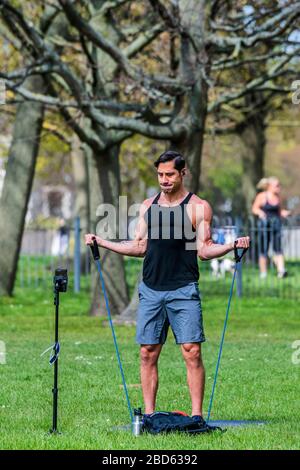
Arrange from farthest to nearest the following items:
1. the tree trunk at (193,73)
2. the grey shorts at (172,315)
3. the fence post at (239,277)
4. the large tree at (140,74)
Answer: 1. the fence post at (239,277)
2. the tree trunk at (193,73)
3. the large tree at (140,74)
4. the grey shorts at (172,315)

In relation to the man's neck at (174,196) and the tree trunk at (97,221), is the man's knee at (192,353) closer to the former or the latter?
the man's neck at (174,196)

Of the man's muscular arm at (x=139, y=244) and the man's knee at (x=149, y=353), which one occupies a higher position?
the man's muscular arm at (x=139, y=244)

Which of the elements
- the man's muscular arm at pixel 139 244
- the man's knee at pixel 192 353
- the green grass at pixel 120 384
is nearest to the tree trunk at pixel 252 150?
the green grass at pixel 120 384

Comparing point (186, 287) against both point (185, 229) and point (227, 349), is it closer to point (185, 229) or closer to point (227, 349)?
point (185, 229)

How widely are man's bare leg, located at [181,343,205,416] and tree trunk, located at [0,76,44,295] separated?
14.0 m

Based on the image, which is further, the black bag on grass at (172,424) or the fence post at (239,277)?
the fence post at (239,277)

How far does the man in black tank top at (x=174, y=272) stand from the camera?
26.8ft

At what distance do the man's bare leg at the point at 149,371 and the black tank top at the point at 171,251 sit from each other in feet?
1.41

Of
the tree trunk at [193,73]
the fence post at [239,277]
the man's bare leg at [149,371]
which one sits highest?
the tree trunk at [193,73]

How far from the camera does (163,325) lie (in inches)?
325

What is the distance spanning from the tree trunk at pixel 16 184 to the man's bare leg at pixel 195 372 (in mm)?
14018

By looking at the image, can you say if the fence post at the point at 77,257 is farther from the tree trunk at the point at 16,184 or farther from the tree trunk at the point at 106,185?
the tree trunk at the point at 106,185

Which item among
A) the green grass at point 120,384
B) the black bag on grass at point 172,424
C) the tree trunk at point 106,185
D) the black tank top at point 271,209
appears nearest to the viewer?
the green grass at point 120,384

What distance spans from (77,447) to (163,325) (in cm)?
125
